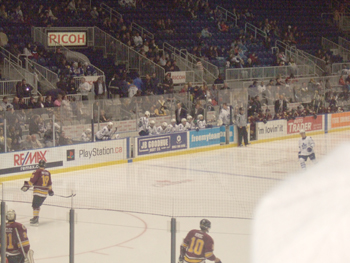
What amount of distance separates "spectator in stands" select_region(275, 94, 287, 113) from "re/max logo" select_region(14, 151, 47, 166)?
32.3 feet

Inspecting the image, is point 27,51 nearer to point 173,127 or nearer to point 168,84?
point 168,84

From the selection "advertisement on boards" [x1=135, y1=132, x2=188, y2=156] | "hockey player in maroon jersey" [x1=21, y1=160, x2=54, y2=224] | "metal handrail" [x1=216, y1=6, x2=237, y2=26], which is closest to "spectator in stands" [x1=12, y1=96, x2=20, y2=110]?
"advertisement on boards" [x1=135, y1=132, x2=188, y2=156]

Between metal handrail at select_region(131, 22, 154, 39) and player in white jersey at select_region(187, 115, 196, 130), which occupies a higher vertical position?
metal handrail at select_region(131, 22, 154, 39)

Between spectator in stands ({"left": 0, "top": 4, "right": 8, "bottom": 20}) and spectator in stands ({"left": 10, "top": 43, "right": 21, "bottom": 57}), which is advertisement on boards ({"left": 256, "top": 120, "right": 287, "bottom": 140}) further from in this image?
spectator in stands ({"left": 0, "top": 4, "right": 8, "bottom": 20})

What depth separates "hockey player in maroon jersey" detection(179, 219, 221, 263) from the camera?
727 cm

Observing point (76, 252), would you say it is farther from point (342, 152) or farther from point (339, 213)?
point (342, 152)

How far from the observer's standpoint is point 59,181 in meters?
15.4

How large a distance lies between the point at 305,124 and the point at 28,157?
12033 mm

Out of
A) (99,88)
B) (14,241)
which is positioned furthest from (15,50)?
(14,241)

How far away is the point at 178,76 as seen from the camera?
77.5 feet

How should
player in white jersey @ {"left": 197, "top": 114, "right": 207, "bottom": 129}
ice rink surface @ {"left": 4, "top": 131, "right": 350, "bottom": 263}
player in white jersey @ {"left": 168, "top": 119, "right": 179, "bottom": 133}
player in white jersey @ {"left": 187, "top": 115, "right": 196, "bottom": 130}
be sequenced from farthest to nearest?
player in white jersey @ {"left": 197, "top": 114, "right": 207, "bottom": 129} → player in white jersey @ {"left": 187, "top": 115, "right": 196, "bottom": 130} → player in white jersey @ {"left": 168, "top": 119, "right": 179, "bottom": 133} → ice rink surface @ {"left": 4, "top": 131, "right": 350, "bottom": 263}

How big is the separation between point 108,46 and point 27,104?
6.67 metres

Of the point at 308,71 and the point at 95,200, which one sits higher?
the point at 308,71

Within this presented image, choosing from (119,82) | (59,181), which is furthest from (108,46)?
(59,181)
